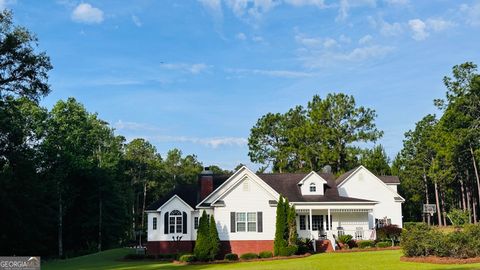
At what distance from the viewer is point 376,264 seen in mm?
23031

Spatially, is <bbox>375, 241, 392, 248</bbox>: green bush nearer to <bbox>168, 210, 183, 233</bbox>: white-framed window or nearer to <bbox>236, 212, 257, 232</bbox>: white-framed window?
<bbox>236, 212, 257, 232</bbox>: white-framed window

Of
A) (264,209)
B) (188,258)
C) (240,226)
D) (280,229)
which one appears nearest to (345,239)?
(280,229)

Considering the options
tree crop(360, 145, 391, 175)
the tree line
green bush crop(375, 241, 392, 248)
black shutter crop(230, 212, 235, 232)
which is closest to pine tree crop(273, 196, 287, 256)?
black shutter crop(230, 212, 235, 232)

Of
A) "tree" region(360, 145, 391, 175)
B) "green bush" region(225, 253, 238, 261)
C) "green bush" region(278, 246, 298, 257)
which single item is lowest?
"green bush" region(225, 253, 238, 261)

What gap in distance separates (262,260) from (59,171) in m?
26.9

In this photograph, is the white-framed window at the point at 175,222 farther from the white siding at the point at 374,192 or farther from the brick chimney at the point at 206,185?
the white siding at the point at 374,192

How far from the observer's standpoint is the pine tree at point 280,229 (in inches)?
1250

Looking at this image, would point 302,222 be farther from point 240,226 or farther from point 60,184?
point 60,184

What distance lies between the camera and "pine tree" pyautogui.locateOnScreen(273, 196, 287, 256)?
1250 inches

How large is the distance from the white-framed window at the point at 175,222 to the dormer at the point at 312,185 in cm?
950

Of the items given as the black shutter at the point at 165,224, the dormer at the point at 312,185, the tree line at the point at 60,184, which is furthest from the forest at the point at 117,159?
the dormer at the point at 312,185

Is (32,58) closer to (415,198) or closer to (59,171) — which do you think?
(59,171)

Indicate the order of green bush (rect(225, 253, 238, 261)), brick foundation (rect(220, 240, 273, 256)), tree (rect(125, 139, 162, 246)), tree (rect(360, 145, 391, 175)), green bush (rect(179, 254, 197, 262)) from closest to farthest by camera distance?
green bush (rect(179, 254, 197, 262)) → green bush (rect(225, 253, 238, 261)) → brick foundation (rect(220, 240, 273, 256)) → tree (rect(360, 145, 391, 175)) → tree (rect(125, 139, 162, 246))

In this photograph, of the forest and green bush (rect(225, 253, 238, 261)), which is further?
the forest
